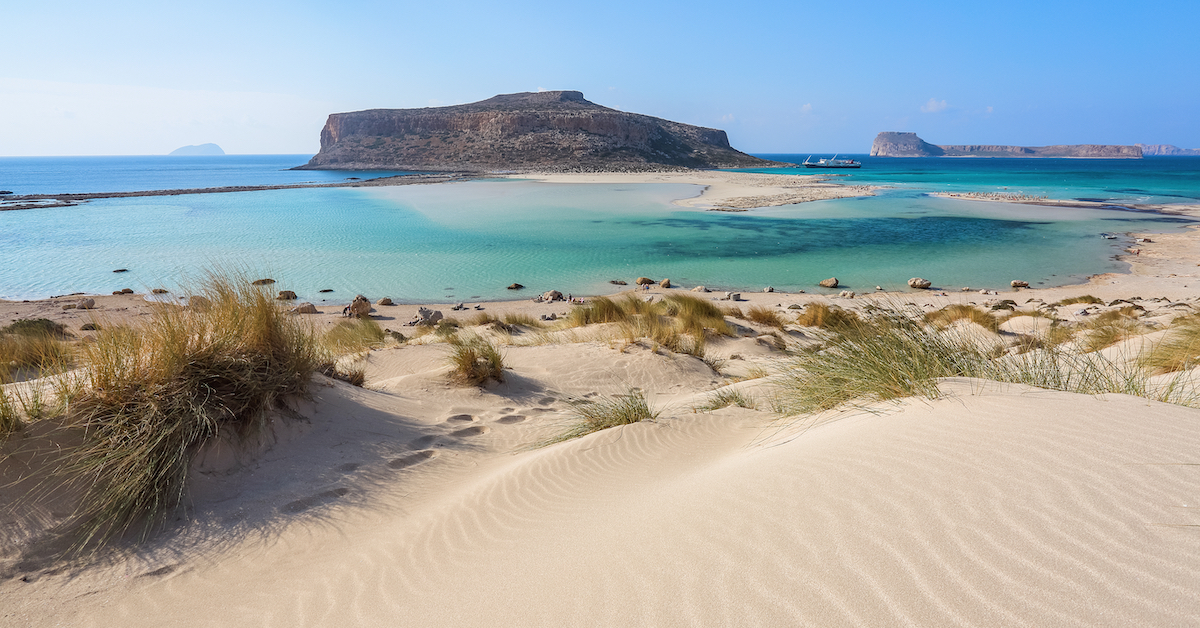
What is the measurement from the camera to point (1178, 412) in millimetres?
2945

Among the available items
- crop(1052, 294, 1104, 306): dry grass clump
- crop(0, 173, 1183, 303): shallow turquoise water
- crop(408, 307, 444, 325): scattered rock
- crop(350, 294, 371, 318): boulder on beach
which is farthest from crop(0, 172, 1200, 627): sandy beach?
crop(1052, 294, 1104, 306): dry grass clump

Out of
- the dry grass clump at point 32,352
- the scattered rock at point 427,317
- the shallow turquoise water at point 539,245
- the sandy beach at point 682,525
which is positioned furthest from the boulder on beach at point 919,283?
the dry grass clump at point 32,352

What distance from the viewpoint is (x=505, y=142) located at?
261ft

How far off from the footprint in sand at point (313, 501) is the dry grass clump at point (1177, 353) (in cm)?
686

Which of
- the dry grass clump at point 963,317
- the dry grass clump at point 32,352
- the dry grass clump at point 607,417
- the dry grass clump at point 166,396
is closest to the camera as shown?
the dry grass clump at point 166,396

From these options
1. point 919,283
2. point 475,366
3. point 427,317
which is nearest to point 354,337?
point 427,317

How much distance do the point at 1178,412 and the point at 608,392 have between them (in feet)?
16.1

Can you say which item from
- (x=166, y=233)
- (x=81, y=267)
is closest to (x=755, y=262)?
(x=81, y=267)

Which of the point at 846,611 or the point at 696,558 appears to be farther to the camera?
the point at 696,558

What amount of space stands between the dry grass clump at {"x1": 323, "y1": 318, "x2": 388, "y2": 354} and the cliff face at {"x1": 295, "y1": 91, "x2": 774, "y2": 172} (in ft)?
201

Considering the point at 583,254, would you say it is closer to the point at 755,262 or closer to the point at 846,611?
the point at 755,262

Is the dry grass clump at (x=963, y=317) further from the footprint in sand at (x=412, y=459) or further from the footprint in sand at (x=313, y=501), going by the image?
the footprint in sand at (x=313, y=501)

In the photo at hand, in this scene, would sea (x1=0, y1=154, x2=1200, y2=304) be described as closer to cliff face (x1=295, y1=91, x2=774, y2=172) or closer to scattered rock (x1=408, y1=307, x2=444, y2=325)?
scattered rock (x1=408, y1=307, x2=444, y2=325)

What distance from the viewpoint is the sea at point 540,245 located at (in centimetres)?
1600
